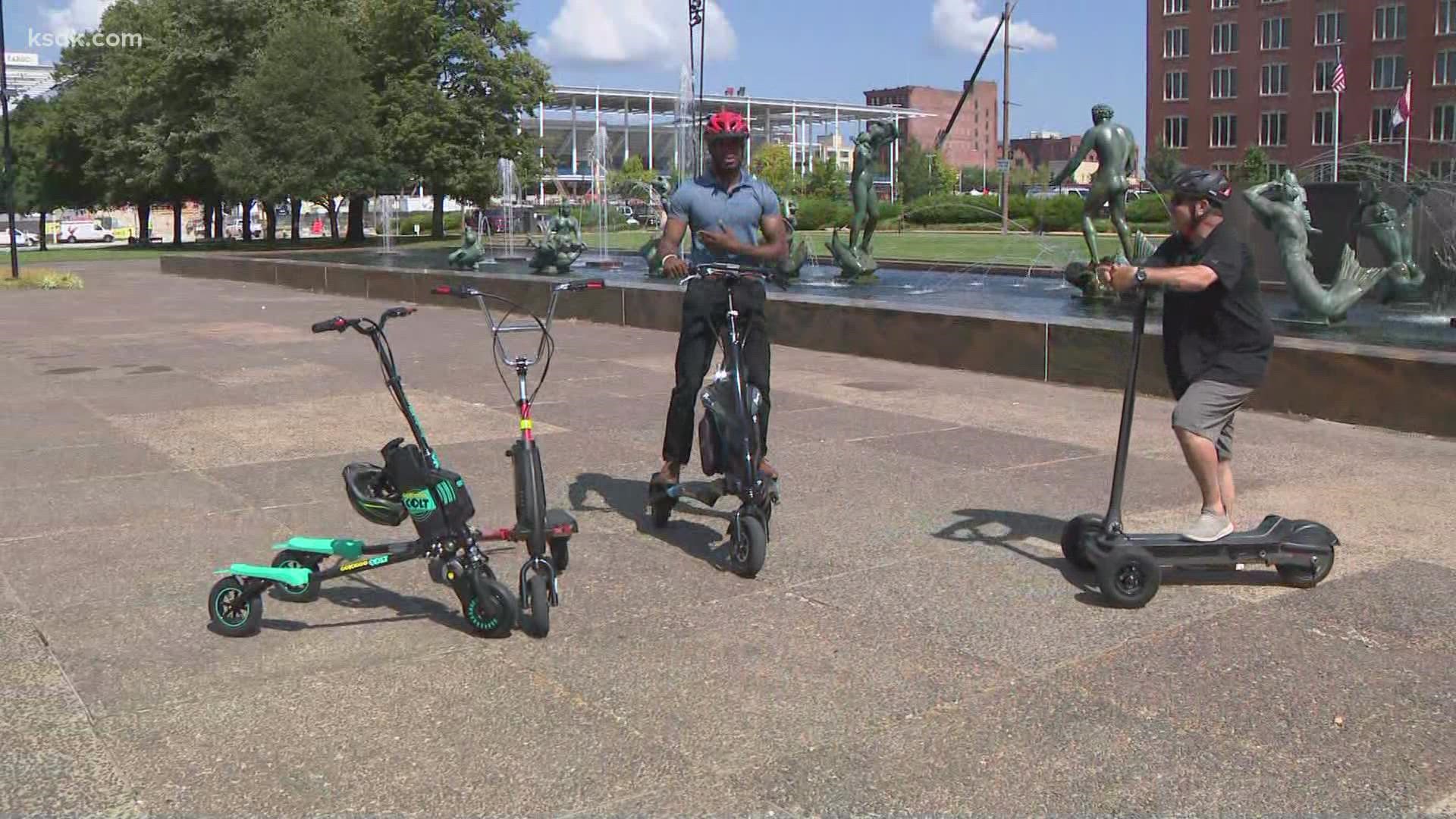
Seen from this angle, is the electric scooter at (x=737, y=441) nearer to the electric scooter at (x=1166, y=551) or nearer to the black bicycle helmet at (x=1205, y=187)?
the electric scooter at (x=1166, y=551)

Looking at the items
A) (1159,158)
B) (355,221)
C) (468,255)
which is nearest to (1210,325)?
(468,255)

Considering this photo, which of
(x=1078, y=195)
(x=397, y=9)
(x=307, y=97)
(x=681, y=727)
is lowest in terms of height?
(x=681, y=727)

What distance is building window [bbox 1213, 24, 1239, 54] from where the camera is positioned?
100m

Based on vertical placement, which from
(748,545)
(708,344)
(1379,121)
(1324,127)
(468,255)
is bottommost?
(748,545)

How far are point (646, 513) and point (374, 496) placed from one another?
2.18 meters

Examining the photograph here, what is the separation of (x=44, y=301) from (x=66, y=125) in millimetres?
44725

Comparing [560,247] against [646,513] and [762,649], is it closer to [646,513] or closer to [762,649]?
[646,513]

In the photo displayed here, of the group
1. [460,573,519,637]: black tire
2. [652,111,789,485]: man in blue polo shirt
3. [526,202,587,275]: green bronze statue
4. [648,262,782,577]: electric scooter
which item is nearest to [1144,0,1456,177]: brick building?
[526,202,587,275]: green bronze statue

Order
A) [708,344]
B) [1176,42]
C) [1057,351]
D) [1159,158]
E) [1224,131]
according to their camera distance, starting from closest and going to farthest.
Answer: [708,344] < [1057,351] < [1159,158] < [1224,131] < [1176,42]

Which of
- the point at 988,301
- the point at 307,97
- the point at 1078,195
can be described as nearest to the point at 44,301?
the point at 988,301

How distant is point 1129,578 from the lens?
17.0 feet

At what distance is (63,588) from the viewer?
5.59 meters

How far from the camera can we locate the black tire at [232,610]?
4.91m

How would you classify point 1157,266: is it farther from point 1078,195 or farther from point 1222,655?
point 1078,195
